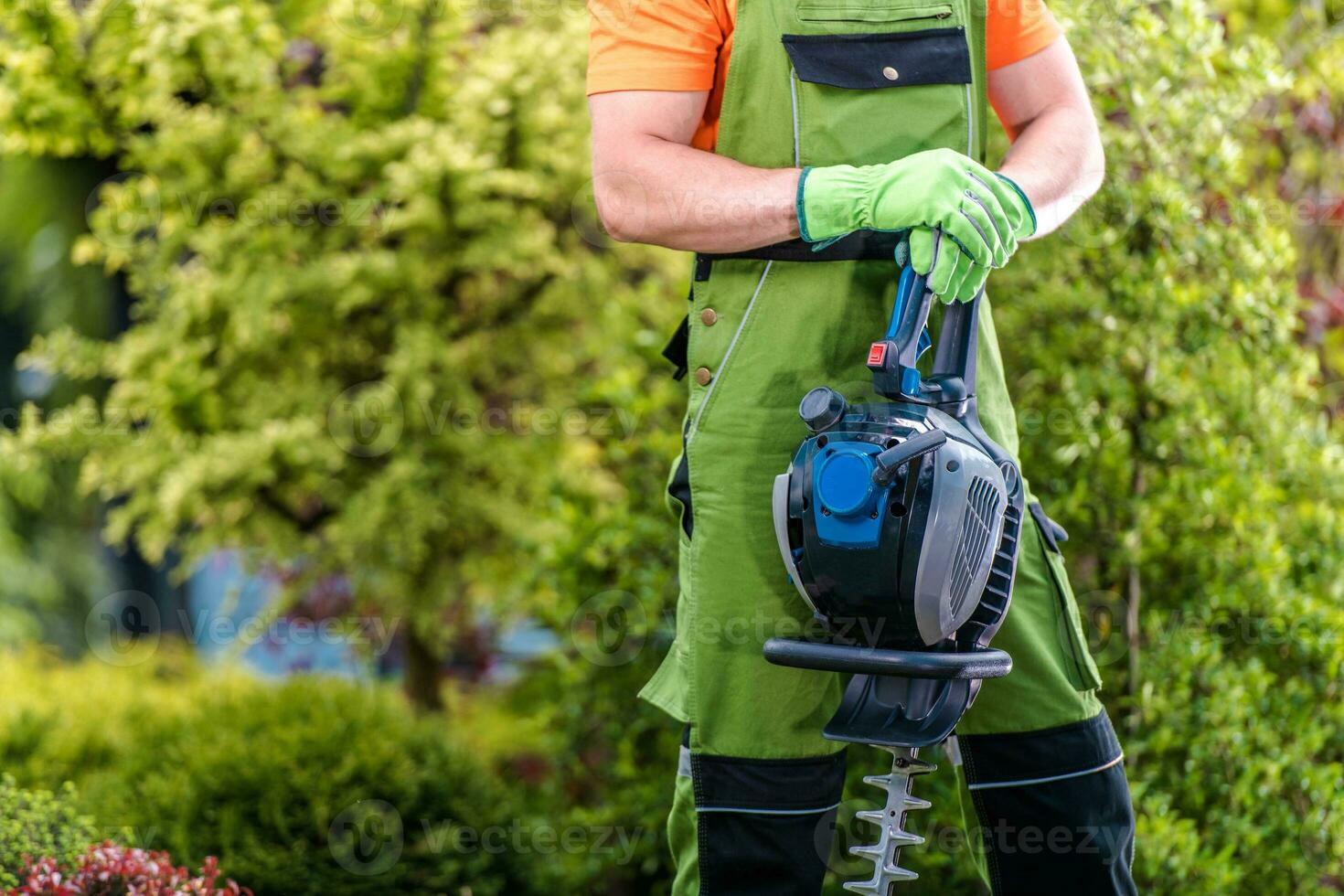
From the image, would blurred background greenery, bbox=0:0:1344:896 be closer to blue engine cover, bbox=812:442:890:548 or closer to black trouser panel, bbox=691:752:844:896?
black trouser panel, bbox=691:752:844:896

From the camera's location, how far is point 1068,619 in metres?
1.82

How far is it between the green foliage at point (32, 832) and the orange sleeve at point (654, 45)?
157 cm

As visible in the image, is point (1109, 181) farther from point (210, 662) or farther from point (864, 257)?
point (210, 662)

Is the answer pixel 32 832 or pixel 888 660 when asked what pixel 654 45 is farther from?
pixel 32 832

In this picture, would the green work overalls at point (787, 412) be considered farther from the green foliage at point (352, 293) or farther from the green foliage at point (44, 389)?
the green foliage at point (44, 389)

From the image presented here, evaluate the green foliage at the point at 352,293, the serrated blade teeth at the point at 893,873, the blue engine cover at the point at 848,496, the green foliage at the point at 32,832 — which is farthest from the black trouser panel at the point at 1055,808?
the green foliage at the point at 352,293

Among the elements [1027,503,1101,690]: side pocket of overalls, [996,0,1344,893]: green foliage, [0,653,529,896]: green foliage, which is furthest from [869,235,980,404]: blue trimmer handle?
[0,653,529,896]: green foliage

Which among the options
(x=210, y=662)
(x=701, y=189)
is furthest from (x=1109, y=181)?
(x=210, y=662)

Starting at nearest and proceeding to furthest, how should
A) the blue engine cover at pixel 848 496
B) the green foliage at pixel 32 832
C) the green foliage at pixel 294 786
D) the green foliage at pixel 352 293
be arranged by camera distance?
the blue engine cover at pixel 848 496 → the green foliage at pixel 32 832 → the green foliage at pixel 294 786 → the green foliage at pixel 352 293

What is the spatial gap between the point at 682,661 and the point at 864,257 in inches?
24.4

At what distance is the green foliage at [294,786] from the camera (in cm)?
284

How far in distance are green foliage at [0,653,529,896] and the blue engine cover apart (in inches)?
71.7

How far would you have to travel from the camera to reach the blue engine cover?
4.89ft

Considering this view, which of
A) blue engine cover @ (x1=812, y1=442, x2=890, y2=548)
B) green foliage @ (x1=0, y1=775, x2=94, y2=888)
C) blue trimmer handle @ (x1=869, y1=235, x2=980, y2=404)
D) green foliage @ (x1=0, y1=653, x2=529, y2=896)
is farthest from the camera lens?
green foliage @ (x1=0, y1=653, x2=529, y2=896)
